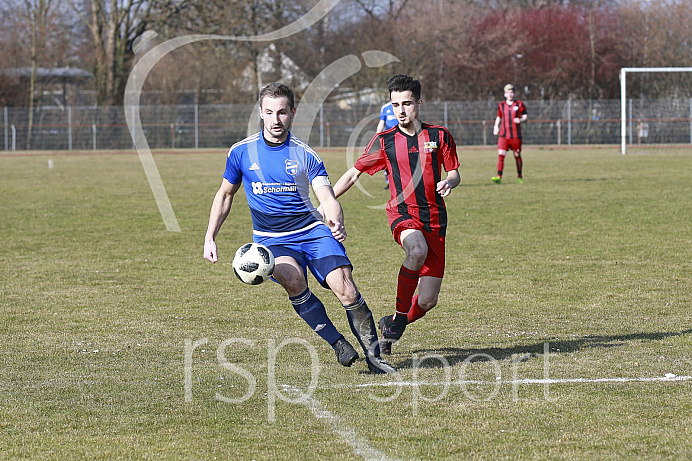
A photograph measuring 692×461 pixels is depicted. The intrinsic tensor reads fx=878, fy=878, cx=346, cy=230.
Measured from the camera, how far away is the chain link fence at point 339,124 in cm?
3741

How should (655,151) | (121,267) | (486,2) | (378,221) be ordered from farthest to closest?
(486,2) → (655,151) → (378,221) → (121,267)

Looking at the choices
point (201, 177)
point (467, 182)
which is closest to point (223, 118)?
point (201, 177)

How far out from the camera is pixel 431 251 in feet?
18.7

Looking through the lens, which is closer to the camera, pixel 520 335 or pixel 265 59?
pixel 520 335

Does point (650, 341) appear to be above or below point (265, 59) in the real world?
below

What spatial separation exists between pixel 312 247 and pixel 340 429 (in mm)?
1414

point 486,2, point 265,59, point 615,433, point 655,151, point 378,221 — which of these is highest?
point 486,2

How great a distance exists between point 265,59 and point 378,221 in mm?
35416

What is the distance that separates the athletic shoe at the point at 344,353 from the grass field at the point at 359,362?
0.32 ft

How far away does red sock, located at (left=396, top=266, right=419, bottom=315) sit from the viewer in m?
5.69

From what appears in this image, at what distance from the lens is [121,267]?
30.1ft

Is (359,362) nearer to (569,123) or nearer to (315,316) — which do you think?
(315,316)

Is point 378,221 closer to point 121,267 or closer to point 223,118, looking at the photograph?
point 121,267

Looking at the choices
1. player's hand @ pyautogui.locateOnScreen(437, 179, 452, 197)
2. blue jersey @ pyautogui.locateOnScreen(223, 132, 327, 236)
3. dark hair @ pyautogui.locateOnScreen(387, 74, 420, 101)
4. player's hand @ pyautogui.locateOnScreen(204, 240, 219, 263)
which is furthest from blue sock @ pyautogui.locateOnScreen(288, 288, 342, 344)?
dark hair @ pyautogui.locateOnScreen(387, 74, 420, 101)
